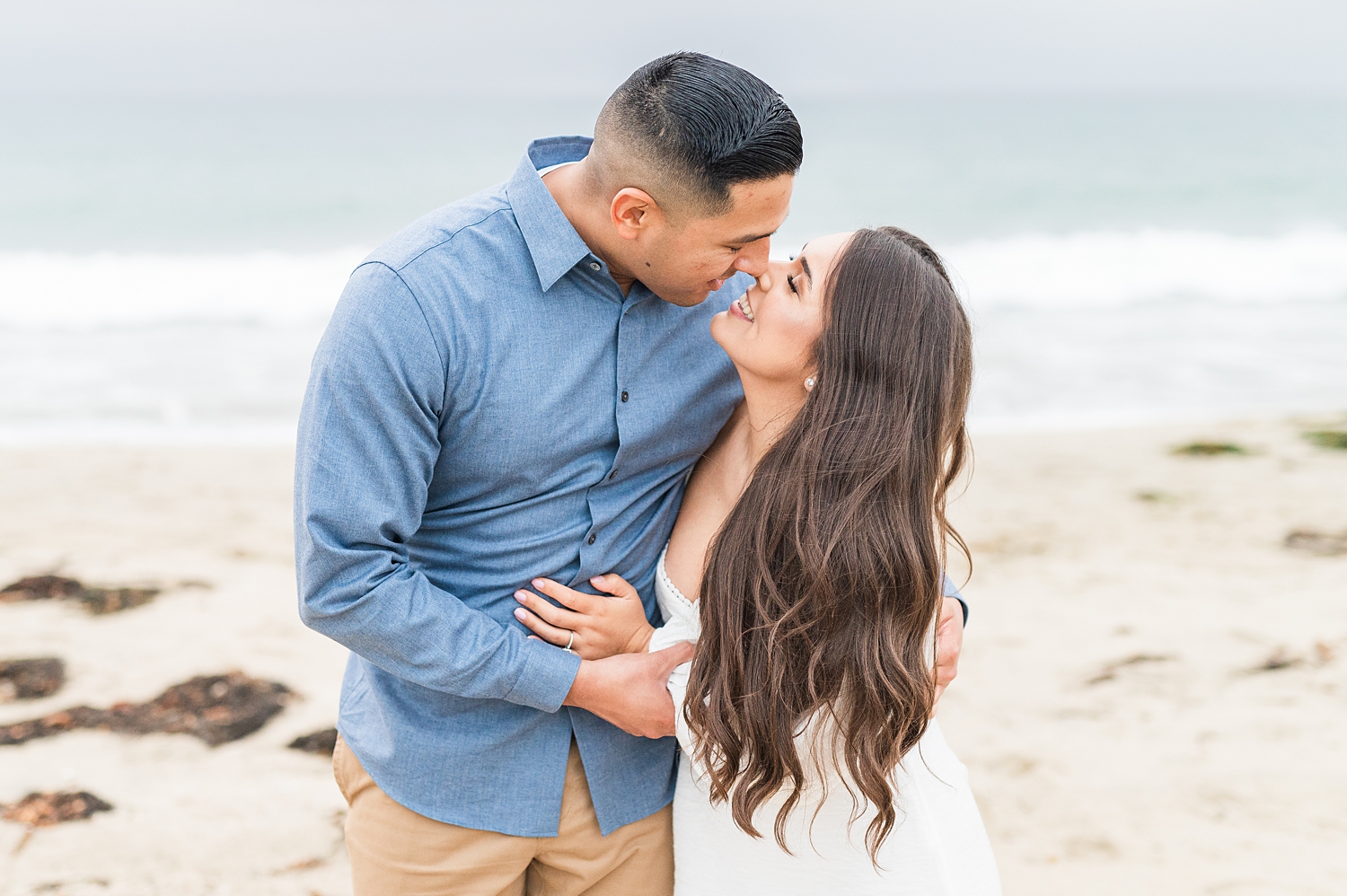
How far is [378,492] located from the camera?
1.78 meters

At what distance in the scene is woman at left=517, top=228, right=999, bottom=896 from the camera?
6.35 feet

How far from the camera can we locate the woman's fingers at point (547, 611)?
202 centimetres

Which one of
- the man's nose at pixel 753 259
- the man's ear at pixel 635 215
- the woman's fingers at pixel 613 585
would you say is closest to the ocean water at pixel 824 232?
the man's nose at pixel 753 259

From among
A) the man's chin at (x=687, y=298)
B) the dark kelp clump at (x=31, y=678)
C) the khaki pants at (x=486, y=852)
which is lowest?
the dark kelp clump at (x=31, y=678)

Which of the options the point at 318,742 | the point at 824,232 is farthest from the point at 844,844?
the point at 824,232

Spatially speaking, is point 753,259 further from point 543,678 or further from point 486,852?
point 486,852

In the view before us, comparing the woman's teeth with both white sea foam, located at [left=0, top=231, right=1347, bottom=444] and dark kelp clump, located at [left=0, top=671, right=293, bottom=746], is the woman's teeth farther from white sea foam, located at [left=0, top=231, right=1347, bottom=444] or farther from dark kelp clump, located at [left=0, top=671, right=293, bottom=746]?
white sea foam, located at [left=0, top=231, right=1347, bottom=444]

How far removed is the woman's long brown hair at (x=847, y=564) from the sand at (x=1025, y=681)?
6.41 ft

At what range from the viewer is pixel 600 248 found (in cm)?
205

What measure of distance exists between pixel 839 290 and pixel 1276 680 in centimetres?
367

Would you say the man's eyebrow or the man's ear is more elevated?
the man's ear

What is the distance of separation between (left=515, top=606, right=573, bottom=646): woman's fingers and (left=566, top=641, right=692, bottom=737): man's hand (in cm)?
6

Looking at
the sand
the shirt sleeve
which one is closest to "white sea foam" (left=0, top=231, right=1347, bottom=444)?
the sand

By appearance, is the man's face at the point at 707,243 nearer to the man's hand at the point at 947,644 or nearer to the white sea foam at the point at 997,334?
the man's hand at the point at 947,644
